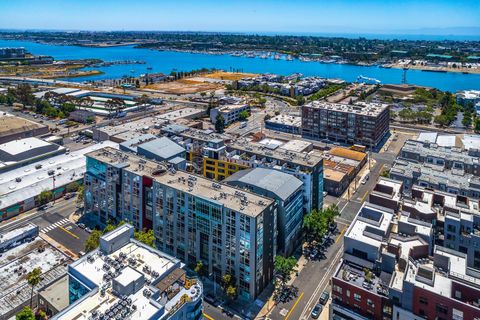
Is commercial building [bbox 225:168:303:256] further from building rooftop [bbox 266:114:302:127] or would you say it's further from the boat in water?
the boat in water

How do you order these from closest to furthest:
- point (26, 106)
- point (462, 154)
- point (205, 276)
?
point (205, 276) → point (462, 154) → point (26, 106)

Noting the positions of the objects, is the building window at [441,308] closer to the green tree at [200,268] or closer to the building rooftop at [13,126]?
the green tree at [200,268]

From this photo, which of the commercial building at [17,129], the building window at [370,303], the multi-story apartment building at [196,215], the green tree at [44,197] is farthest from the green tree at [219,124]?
the building window at [370,303]

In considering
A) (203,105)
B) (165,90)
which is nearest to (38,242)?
(203,105)

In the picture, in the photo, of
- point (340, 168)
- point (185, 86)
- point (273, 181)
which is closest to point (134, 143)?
point (273, 181)

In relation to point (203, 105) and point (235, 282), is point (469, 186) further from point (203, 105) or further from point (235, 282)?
point (203, 105)

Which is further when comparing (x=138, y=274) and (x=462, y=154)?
(x=462, y=154)
